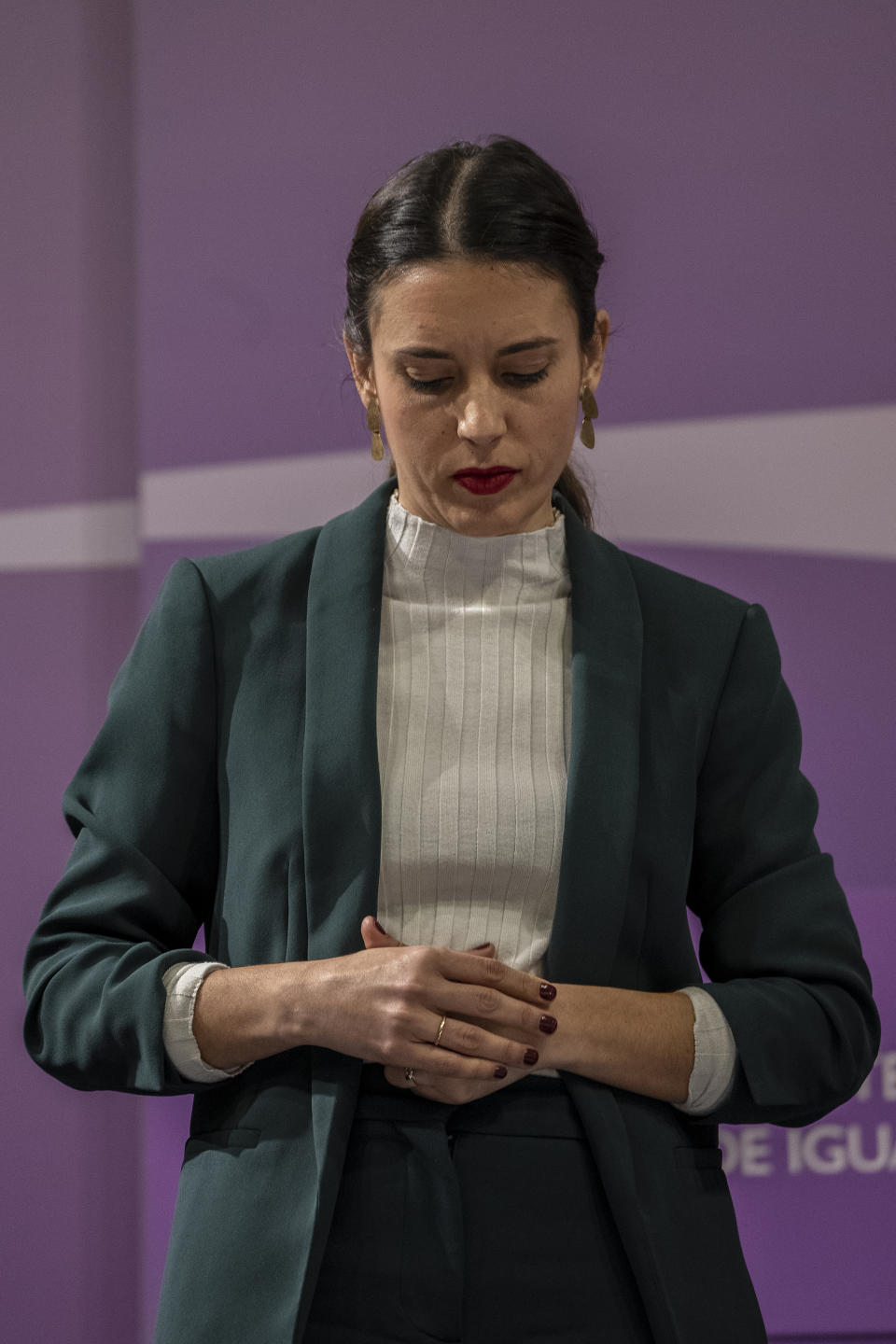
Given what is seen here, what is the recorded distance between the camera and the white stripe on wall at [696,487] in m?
2.11

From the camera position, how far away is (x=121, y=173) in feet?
7.20

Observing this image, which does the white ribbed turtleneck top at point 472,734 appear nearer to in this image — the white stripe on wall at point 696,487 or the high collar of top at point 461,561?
the high collar of top at point 461,561

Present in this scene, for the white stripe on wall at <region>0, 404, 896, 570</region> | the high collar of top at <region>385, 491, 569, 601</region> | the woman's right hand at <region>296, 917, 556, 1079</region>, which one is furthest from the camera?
the white stripe on wall at <region>0, 404, 896, 570</region>

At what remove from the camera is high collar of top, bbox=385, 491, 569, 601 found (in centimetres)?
133

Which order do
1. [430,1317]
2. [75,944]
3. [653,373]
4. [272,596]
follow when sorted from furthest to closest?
[653,373] < [272,596] < [75,944] < [430,1317]

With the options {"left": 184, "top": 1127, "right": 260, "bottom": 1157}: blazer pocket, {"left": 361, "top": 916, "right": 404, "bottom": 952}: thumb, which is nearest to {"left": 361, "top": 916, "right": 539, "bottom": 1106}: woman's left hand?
{"left": 361, "top": 916, "right": 404, "bottom": 952}: thumb

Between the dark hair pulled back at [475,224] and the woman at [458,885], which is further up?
the dark hair pulled back at [475,224]

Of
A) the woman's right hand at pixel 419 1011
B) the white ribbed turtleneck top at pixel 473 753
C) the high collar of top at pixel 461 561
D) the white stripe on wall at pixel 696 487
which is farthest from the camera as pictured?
the white stripe on wall at pixel 696 487

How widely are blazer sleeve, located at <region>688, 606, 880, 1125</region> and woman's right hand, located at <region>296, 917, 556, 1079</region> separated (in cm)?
20

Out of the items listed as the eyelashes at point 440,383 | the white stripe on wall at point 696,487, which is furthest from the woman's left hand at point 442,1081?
the white stripe on wall at point 696,487

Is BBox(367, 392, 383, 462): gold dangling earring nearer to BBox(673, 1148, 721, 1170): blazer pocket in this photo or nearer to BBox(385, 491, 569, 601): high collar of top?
BBox(385, 491, 569, 601): high collar of top

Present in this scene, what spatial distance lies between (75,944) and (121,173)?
1.40 m

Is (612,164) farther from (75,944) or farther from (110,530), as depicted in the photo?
(75,944)

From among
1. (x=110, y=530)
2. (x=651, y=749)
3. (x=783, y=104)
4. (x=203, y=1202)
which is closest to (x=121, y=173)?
(x=110, y=530)
